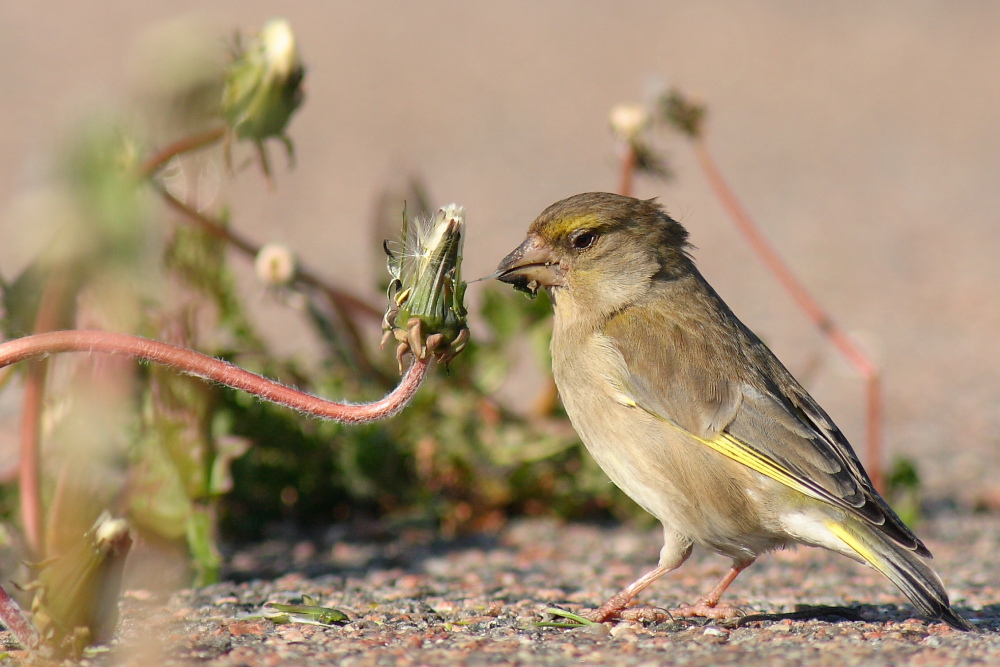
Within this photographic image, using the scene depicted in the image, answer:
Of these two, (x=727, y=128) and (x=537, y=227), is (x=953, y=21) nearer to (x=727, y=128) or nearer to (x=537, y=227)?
(x=727, y=128)

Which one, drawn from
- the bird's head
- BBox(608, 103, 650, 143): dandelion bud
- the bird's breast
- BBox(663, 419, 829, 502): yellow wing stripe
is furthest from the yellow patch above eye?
BBox(663, 419, 829, 502): yellow wing stripe

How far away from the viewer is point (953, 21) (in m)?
17.0

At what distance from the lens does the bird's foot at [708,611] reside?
356 centimetres

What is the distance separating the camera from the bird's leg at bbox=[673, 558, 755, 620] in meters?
3.58

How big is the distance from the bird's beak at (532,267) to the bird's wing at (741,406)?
283mm

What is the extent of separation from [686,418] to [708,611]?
0.59m

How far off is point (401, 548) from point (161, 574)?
43.9 inches

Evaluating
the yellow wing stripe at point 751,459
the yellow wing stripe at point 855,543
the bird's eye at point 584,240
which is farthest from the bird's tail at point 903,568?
the bird's eye at point 584,240

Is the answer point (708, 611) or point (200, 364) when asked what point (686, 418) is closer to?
point (708, 611)

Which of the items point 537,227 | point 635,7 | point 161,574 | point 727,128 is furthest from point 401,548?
point 635,7

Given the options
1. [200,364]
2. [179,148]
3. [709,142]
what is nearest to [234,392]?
[179,148]

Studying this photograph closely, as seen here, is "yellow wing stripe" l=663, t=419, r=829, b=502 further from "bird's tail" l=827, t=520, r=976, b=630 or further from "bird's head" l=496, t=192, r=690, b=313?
"bird's head" l=496, t=192, r=690, b=313

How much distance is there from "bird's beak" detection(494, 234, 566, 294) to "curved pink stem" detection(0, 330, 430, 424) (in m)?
1.04

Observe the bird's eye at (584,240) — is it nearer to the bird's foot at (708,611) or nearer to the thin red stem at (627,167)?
the thin red stem at (627,167)
